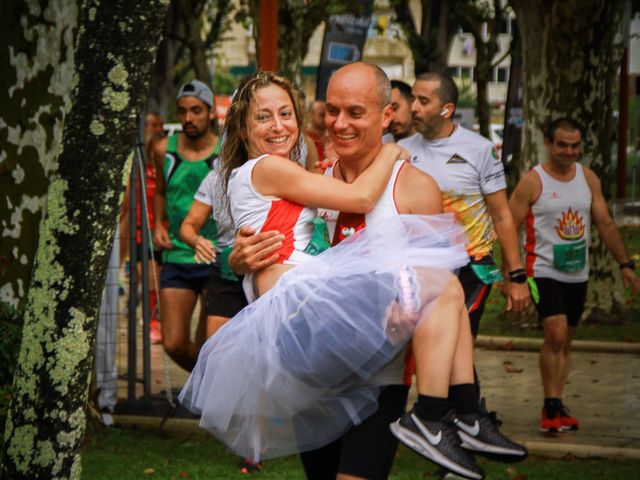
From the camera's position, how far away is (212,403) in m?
5.12

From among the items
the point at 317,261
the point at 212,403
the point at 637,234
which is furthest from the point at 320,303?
the point at 637,234

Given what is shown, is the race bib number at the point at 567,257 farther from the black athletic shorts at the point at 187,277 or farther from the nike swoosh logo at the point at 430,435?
the nike swoosh logo at the point at 430,435

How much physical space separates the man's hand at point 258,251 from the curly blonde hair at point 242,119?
22.0 inches

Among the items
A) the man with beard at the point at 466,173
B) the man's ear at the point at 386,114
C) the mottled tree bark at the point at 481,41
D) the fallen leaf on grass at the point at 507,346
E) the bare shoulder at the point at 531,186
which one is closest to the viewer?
the man's ear at the point at 386,114

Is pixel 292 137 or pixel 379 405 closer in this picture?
pixel 379 405

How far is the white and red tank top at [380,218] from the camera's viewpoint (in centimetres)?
509

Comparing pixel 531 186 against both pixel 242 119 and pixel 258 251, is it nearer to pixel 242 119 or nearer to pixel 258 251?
pixel 242 119

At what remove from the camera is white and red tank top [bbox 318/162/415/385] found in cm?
509

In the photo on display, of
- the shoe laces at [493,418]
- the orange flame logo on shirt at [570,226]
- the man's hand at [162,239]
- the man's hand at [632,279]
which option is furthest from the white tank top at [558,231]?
the man's hand at [162,239]

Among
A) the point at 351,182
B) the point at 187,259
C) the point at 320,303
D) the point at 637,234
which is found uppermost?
the point at 351,182

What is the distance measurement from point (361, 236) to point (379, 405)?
1.99 ft

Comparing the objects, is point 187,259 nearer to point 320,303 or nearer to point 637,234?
point 320,303

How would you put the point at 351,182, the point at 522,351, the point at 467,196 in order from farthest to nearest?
the point at 522,351 < the point at 467,196 < the point at 351,182

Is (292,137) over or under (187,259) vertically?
over
